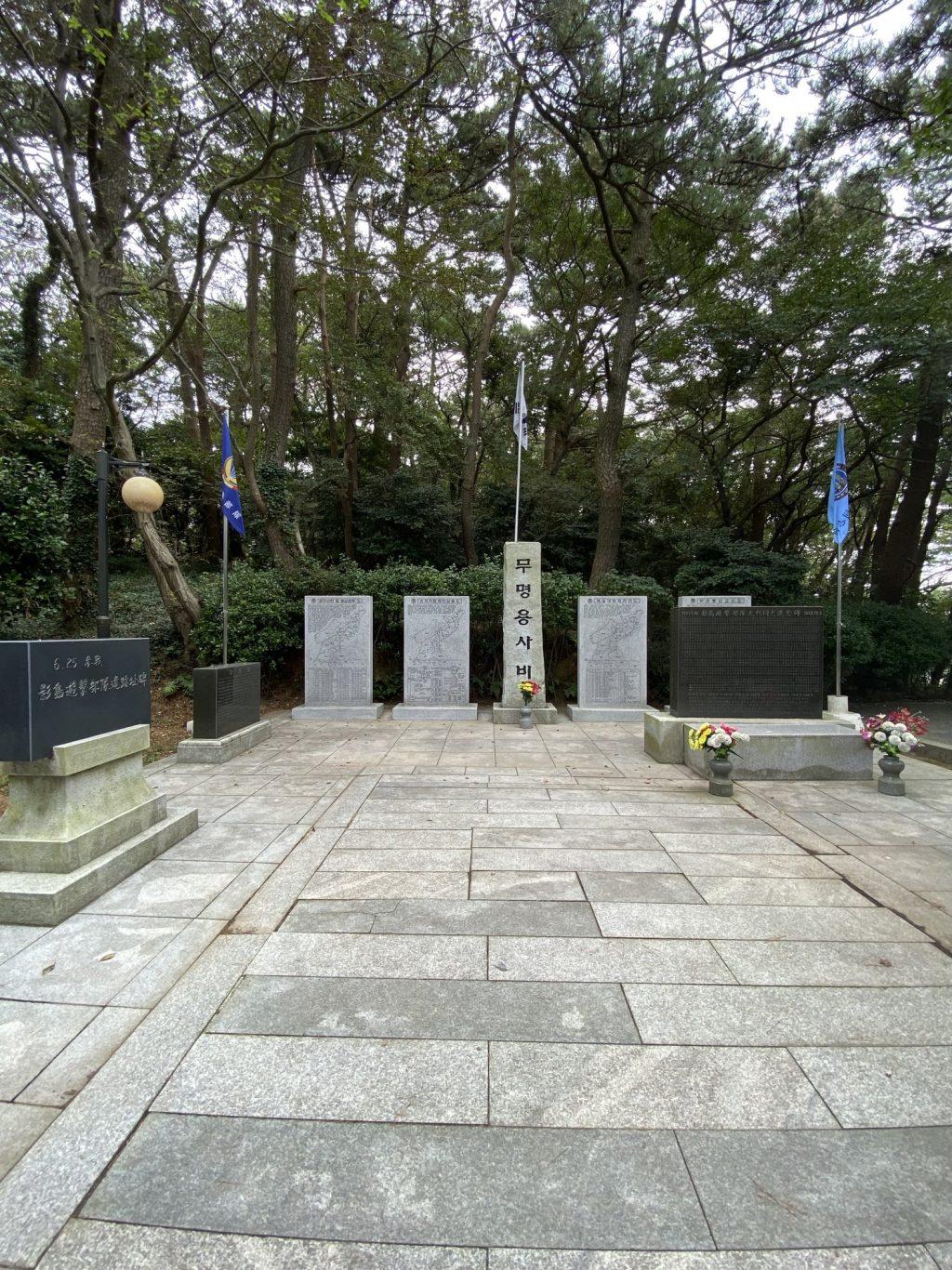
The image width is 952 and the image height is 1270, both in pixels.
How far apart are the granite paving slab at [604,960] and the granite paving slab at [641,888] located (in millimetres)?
398

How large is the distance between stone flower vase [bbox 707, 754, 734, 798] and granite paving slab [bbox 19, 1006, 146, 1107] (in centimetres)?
445

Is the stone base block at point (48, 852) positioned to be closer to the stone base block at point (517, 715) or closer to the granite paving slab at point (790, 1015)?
the granite paving slab at point (790, 1015)

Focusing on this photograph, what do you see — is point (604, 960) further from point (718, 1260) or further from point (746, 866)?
point (746, 866)

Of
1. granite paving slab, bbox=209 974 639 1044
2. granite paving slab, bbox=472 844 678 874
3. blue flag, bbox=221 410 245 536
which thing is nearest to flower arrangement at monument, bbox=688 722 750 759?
granite paving slab, bbox=472 844 678 874

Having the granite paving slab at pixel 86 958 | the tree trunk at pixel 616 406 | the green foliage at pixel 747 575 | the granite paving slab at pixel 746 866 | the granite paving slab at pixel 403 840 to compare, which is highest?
the tree trunk at pixel 616 406

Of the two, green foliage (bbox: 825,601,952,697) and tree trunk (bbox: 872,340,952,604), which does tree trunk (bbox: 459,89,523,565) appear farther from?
tree trunk (bbox: 872,340,952,604)

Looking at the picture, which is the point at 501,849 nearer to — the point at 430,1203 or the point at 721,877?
the point at 721,877

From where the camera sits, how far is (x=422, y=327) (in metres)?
17.4

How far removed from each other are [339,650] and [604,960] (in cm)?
744

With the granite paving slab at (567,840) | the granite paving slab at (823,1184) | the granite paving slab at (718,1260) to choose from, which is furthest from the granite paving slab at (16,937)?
the granite paving slab at (823,1184)

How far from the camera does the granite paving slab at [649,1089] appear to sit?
169 centimetres

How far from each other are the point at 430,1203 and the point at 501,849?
225 centimetres

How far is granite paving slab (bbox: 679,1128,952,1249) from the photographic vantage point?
1379mm

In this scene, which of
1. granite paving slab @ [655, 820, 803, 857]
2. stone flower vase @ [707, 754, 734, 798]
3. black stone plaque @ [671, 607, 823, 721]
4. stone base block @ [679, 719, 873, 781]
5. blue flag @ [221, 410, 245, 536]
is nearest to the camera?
granite paving slab @ [655, 820, 803, 857]
